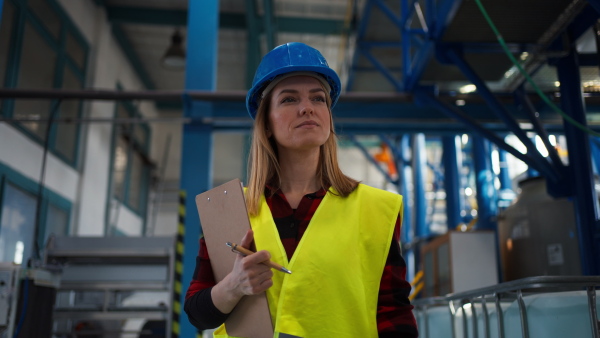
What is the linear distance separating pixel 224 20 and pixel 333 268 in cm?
1418

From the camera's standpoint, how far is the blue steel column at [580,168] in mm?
4283

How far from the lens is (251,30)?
1420 centimetres

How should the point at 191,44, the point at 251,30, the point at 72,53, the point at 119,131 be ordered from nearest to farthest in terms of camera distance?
the point at 191,44, the point at 72,53, the point at 251,30, the point at 119,131

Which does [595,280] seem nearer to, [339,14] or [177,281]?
[177,281]

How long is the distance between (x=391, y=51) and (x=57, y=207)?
778 centimetres

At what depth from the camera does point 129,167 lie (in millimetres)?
16234

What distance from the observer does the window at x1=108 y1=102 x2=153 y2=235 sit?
1595cm

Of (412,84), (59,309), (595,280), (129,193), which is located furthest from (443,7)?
(129,193)

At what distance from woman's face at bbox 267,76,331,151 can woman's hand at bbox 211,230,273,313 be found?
0.38 meters

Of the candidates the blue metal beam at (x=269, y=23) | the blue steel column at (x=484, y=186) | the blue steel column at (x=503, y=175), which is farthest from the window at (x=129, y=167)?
the blue steel column at (x=484, y=186)

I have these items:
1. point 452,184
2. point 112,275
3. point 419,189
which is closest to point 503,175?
point 452,184

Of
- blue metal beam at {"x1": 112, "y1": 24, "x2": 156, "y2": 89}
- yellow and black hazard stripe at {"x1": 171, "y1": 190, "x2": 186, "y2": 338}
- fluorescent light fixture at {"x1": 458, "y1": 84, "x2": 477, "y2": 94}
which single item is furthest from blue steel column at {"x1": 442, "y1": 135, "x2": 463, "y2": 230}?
blue metal beam at {"x1": 112, "y1": 24, "x2": 156, "y2": 89}

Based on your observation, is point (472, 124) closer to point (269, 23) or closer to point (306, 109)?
point (306, 109)

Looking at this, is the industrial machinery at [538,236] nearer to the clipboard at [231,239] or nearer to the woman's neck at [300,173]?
the woman's neck at [300,173]
